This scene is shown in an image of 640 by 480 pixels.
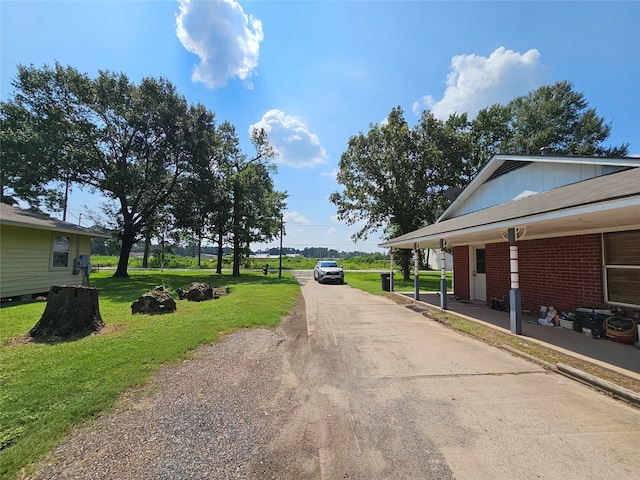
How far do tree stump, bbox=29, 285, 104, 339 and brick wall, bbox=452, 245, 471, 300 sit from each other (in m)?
13.0

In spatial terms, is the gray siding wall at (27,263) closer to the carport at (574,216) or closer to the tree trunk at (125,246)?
the tree trunk at (125,246)

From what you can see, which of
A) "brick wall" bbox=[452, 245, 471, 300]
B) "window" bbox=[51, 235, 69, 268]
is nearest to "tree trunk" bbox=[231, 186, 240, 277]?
"window" bbox=[51, 235, 69, 268]

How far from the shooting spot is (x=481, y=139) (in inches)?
1124

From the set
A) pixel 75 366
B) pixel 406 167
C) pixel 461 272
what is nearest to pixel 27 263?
pixel 75 366

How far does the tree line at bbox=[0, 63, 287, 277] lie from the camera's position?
737 inches

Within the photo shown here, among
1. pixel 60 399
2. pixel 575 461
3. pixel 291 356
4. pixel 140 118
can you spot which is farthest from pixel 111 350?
pixel 140 118

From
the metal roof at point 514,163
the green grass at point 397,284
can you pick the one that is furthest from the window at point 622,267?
the green grass at point 397,284

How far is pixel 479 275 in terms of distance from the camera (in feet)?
40.1

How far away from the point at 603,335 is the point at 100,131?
89.9ft

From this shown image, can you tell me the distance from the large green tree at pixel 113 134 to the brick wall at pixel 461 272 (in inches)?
765

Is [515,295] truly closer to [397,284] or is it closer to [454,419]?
[454,419]

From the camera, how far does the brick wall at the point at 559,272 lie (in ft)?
23.5

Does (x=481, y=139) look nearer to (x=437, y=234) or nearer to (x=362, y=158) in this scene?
(x=362, y=158)

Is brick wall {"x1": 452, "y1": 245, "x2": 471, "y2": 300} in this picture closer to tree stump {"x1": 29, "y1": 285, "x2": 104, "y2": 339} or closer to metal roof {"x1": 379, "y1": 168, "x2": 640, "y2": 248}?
metal roof {"x1": 379, "y1": 168, "x2": 640, "y2": 248}
